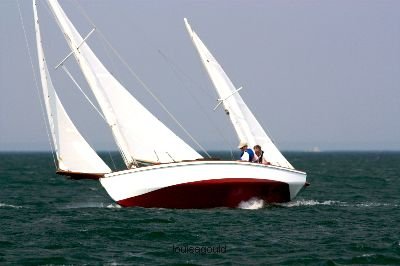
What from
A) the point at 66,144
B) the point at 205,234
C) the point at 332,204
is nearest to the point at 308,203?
the point at 332,204

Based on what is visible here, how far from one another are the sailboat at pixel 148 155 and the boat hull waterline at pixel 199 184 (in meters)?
0.03

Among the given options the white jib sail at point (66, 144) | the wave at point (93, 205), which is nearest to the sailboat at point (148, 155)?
the white jib sail at point (66, 144)

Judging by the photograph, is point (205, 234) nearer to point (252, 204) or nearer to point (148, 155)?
point (252, 204)

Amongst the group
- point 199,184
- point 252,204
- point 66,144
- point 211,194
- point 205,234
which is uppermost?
point 66,144

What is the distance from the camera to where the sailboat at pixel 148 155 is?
94.5 feet

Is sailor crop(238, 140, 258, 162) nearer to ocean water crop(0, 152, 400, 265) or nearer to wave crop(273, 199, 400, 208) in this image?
ocean water crop(0, 152, 400, 265)

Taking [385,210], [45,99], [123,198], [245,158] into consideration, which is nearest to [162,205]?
[123,198]

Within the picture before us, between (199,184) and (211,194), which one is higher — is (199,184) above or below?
above

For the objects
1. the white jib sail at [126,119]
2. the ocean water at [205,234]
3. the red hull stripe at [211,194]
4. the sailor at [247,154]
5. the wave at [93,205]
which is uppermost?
the white jib sail at [126,119]

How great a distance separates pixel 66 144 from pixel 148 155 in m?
A: 3.07

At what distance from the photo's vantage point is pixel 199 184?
94.3 feet

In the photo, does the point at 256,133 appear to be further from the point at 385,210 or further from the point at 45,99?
the point at 45,99

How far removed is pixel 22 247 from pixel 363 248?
885 centimetres

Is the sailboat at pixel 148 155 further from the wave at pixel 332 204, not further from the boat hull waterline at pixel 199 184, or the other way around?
the wave at pixel 332 204
